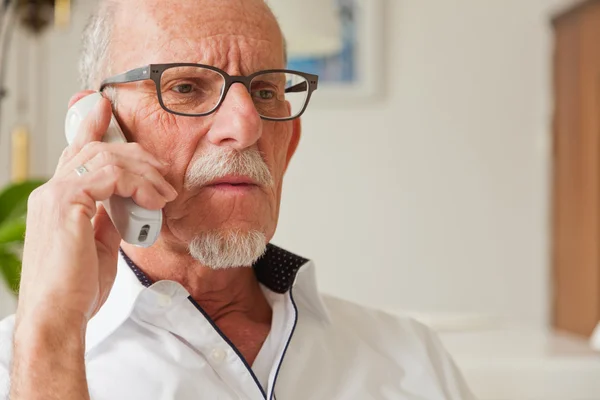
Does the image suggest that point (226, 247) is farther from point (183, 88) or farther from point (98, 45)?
point (98, 45)

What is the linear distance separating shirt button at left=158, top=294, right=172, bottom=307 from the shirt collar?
0.06ft

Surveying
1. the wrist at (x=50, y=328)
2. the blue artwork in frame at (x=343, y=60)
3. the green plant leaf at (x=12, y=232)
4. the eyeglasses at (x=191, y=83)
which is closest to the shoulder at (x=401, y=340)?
the eyeglasses at (x=191, y=83)

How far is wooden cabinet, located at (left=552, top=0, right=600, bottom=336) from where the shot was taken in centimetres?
296

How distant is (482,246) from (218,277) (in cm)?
241

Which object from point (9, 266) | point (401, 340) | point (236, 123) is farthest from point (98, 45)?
point (9, 266)

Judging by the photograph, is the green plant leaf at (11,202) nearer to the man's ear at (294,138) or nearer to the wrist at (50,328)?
the man's ear at (294,138)

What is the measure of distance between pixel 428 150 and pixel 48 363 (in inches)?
105

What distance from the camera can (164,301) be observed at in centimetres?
103

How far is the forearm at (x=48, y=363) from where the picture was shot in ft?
2.61

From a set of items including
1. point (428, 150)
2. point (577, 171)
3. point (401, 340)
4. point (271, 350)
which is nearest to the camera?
point (271, 350)

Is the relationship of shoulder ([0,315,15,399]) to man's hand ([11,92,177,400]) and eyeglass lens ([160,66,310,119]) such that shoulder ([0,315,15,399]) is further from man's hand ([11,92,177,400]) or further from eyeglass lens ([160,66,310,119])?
eyeglass lens ([160,66,310,119])

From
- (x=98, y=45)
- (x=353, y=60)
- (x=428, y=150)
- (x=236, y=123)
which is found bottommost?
(x=428, y=150)

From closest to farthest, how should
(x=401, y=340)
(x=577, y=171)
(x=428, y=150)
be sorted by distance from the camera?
(x=401, y=340) → (x=577, y=171) → (x=428, y=150)

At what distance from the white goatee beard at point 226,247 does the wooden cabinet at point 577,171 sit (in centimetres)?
226
